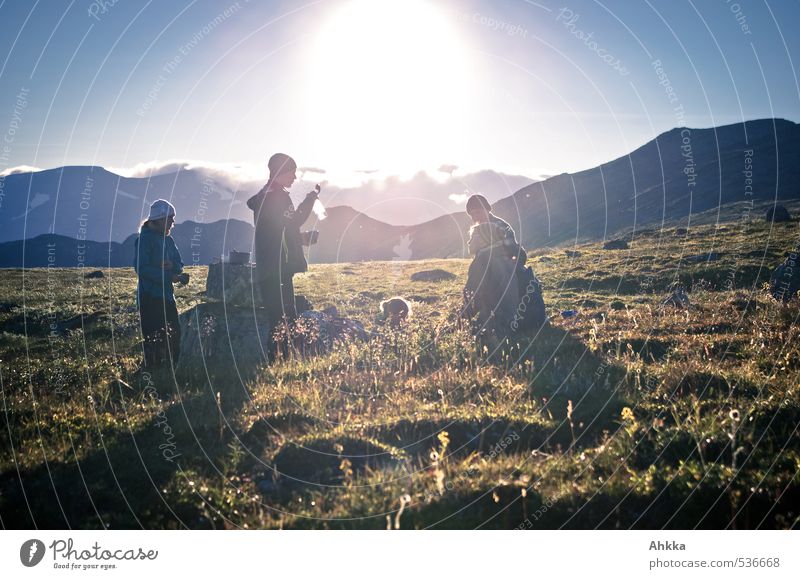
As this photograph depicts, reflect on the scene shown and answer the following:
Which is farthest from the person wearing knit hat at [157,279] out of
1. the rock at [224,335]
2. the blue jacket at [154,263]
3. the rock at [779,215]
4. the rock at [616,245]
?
the rock at [779,215]

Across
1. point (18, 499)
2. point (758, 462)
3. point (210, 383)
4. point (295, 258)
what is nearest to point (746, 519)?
point (758, 462)

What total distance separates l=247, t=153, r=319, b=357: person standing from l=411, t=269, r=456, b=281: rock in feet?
76.9

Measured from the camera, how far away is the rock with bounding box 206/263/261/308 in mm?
16250

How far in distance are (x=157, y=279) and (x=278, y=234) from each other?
2.73m

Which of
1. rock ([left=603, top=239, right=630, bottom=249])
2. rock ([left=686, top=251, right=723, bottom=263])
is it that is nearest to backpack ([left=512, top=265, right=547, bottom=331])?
rock ([left=686, top=251, right=723, bottom=263])

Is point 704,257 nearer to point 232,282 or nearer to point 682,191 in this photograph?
point 232,282

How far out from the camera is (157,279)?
400 inches

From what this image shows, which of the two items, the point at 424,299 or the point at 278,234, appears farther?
the point at 424,299

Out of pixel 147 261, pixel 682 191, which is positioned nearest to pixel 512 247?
pixel 147 261

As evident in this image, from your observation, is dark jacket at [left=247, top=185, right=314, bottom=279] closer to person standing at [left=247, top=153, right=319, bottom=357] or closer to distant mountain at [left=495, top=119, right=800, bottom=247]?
person standing at [left=247, top=153, right=319, bottom=357]

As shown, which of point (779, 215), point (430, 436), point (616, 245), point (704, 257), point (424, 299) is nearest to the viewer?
point (430, 436)

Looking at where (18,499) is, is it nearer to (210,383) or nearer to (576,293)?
(210,383)

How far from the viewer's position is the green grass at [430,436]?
169 inches

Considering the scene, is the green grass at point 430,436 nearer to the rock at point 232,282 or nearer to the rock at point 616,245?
the rock at point 232,282
